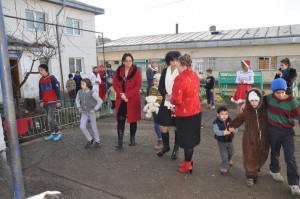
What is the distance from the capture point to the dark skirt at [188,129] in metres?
4.02

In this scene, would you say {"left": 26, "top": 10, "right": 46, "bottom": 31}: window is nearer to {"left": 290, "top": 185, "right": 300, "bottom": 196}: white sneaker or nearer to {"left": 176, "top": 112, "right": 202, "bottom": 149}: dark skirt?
{"left": 176, "top": 112, "right": 202, "bottom": 149}: dark skirt

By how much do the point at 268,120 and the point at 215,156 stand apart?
5.04ft

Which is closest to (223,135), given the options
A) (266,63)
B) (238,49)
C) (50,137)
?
(50,137)

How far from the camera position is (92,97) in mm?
5523

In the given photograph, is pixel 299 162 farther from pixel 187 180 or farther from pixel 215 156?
pixel 187 180

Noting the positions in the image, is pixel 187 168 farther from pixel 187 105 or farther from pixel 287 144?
pixel 287 144

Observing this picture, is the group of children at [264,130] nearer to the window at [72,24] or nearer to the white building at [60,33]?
the white building at [60,33]

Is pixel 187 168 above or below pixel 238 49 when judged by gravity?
below

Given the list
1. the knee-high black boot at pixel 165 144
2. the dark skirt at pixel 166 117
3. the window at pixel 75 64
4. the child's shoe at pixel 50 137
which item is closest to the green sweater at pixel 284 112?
the dark skirt at pixel 166 117

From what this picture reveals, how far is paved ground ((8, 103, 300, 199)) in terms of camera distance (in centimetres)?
358

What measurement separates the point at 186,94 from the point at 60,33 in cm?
1280

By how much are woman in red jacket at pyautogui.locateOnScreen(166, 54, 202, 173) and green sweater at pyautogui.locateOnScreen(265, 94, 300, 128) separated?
1.05 metres

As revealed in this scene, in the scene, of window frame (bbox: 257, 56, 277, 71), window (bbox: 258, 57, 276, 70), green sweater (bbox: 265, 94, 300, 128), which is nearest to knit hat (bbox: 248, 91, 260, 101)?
green sweater (bbox: 265, 94, 300, 128)

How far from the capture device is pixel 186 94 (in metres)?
3.89
